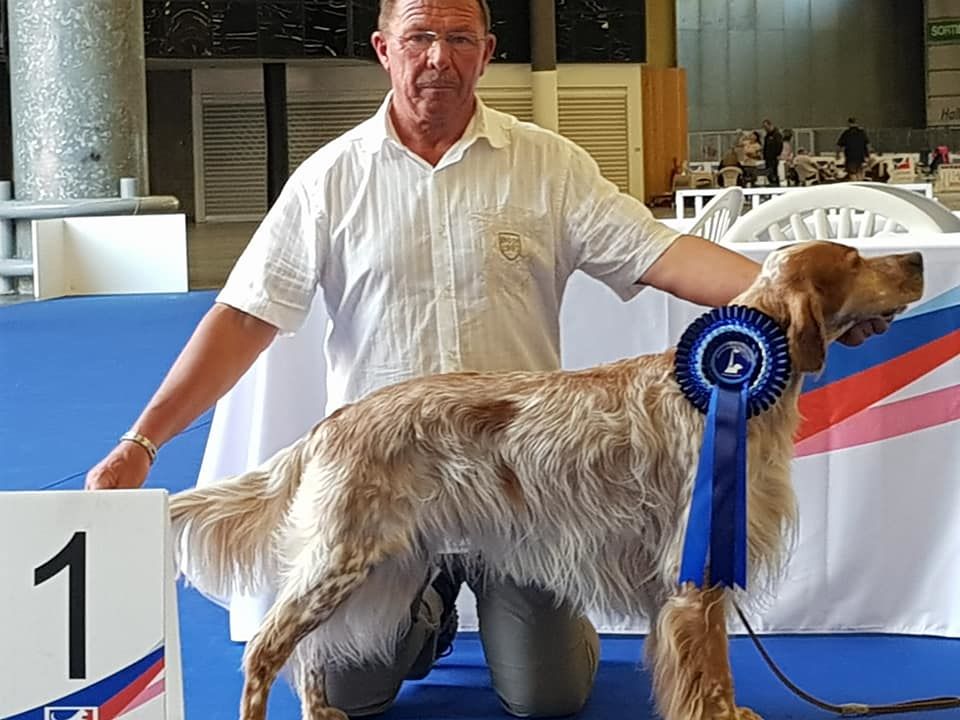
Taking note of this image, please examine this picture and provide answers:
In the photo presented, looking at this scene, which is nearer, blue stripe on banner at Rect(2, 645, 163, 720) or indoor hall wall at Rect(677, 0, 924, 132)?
blue stripe on banner at Rect(2, 645, 163, 720)

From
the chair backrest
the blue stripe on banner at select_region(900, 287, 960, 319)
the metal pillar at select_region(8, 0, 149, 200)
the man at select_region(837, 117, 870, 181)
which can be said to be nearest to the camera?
the blue stripe on banner at select_region(900, 287, 960, 319)

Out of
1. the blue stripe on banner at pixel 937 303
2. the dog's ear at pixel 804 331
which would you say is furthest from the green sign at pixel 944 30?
the dog's ear at pixel 804 331

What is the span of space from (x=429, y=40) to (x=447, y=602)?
1031 millimetres

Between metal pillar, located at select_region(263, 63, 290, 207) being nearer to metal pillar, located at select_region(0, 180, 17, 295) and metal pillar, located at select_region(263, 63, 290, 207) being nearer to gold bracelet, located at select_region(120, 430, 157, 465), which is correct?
metal pillar, located at select_region(0, 180, 17, 295)

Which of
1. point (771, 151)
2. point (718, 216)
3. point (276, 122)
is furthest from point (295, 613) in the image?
point (276, 122)

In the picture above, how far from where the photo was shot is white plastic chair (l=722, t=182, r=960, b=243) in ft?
11.6

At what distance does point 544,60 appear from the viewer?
17.9m

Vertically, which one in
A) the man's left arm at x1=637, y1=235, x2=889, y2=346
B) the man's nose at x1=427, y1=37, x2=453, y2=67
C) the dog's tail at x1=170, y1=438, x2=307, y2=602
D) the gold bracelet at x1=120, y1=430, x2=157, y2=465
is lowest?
the dog's tail at x1=170, y1=438, x2=307, y2=602

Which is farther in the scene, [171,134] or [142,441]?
[171,134]

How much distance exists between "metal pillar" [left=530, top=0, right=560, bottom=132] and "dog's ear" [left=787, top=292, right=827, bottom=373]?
15948 millimetres

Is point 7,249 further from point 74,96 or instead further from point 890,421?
point 890,421

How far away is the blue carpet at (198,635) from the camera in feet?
8.12

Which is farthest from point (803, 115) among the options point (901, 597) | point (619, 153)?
point (901, 597)

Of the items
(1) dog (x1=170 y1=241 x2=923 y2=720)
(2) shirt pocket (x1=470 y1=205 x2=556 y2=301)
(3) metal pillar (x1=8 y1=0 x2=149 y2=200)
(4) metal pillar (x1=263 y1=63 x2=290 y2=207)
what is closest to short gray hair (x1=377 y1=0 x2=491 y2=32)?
(2) shirt pocket (x1=470 y1=205 x2=556 y2=301)
